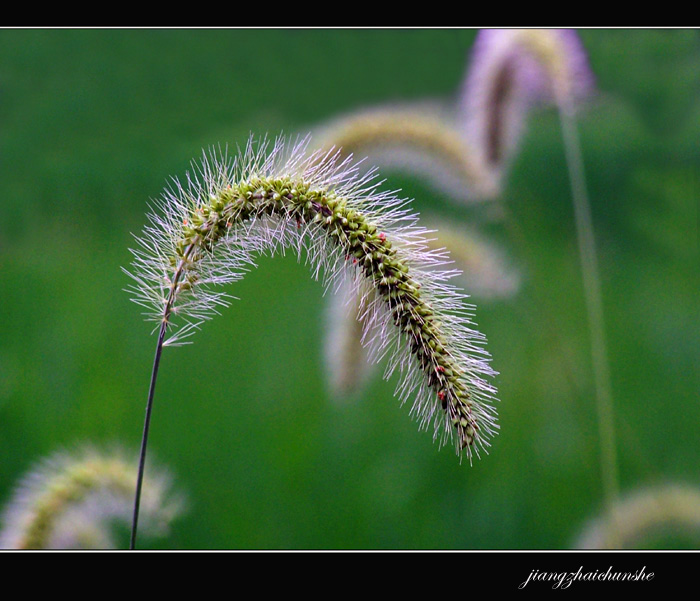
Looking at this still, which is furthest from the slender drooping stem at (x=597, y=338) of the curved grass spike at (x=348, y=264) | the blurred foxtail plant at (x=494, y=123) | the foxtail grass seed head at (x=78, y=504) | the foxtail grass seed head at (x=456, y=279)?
the foxtail grass seed head at (x=78, y=504)

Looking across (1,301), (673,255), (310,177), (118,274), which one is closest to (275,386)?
(118,274)

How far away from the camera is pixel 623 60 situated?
15.6 ft

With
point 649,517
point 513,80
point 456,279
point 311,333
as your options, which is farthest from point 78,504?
point 311,333

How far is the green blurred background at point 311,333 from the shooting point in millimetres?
3127

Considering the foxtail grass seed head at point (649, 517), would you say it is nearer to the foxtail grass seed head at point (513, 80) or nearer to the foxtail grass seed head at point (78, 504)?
the foxtail grass seed head at point (513, 80)

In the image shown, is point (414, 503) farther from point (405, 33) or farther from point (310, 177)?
point (405, 33)

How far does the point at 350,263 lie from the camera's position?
43.4 inches

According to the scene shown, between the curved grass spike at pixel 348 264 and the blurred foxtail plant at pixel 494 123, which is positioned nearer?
the curved grass spike at pixel 348 264

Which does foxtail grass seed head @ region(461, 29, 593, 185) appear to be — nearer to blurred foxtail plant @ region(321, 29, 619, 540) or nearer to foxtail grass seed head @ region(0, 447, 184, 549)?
blurred foxtail plant @ region(321, 29, 619, 540)

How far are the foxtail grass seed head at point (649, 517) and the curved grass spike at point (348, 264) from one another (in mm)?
843

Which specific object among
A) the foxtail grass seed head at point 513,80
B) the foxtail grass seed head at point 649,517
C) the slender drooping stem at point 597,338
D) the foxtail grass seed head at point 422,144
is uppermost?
the foxtail grass seed head at point 513,80

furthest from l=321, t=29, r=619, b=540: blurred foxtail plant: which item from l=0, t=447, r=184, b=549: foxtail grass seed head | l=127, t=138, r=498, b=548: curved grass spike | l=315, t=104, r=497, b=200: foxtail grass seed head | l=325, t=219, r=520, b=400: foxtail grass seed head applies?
l=0, t=447, r=184, b=549: foxtail grass seed head

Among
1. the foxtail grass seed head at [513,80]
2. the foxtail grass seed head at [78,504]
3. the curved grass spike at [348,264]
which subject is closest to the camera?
the curved grass spike at [348,264]

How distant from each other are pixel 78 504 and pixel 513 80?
5.98ft
